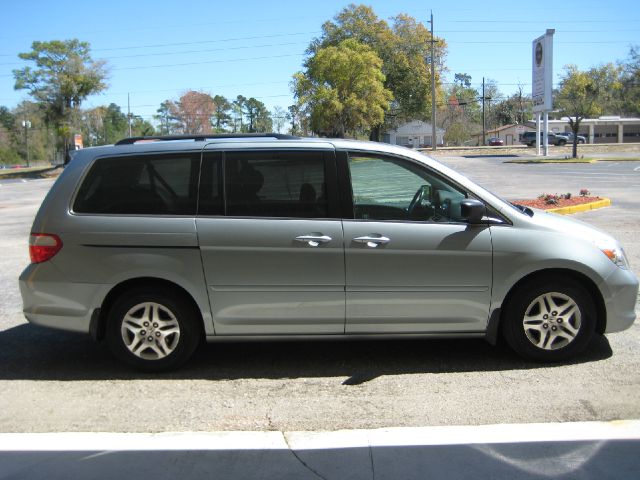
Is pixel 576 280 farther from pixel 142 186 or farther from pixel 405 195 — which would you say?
pixel 142 186

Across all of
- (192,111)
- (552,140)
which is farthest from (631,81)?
Answer: (192,111)

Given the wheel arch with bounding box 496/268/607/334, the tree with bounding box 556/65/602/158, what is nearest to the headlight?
the wheel arch with bounding box 496/268/607/334

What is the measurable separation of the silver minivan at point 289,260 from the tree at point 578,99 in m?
42.8

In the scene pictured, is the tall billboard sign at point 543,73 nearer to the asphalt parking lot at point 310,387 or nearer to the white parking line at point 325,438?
the asphalt parking lot at point 310,387

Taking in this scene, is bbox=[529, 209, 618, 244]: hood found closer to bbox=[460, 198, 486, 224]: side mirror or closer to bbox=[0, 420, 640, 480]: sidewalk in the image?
bbox=[460, 198, 486, 224]: side mirror

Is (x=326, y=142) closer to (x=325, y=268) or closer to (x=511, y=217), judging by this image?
(x=325, y=268)

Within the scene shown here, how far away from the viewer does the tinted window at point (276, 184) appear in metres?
4.57

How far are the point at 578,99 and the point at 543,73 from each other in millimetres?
3788

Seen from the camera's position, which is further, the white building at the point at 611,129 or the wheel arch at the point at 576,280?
the white building at the point at 611,129

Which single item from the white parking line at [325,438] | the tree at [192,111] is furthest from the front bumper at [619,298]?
the tree at [192,111]

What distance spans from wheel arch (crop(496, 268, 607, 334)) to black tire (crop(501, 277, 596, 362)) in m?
0.03

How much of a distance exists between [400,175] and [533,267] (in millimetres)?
1285

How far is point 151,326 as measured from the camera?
15.1 ft

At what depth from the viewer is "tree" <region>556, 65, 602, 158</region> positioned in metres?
43.9
